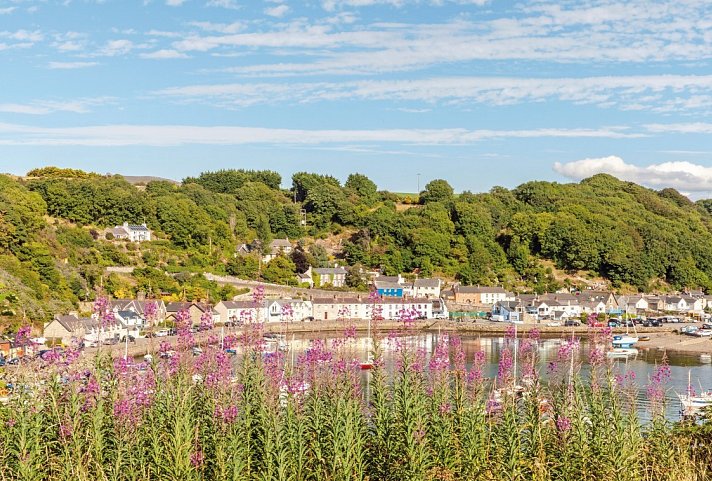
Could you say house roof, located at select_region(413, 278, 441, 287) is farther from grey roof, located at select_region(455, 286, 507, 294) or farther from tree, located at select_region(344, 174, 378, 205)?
tree, located at select_region(344, 174, 378, 205)

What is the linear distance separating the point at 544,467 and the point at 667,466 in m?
1.38

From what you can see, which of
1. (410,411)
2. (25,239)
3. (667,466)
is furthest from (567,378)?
(25,239)

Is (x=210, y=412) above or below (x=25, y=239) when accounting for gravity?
below

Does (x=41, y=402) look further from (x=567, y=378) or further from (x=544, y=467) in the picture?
(x=567, y=378)

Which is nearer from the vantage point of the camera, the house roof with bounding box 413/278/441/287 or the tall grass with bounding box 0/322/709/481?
the tall grass with bounding box 0/322/709/481

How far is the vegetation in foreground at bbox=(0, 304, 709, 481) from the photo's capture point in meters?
6.15

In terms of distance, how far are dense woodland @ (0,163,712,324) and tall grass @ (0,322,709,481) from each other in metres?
25.9

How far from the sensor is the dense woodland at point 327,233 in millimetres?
41500

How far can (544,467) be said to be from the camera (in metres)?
6.29

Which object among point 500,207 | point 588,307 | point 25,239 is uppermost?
point 500,207

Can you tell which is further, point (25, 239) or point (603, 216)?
point (603, 216)

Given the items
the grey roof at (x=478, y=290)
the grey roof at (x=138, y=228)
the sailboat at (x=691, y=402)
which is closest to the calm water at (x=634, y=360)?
the sailboat at (x=691, y=402)

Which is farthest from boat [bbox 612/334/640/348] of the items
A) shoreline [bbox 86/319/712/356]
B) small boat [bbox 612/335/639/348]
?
shoreline [bbox 86/319/712/356]

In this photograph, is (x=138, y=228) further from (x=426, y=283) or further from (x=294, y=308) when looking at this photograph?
(x=426, y=283)
